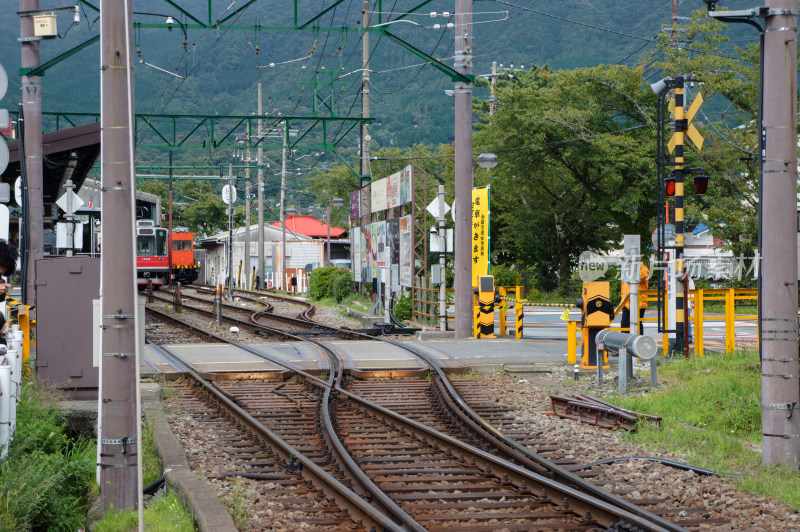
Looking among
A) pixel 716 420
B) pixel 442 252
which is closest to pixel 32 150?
pixel 442 252

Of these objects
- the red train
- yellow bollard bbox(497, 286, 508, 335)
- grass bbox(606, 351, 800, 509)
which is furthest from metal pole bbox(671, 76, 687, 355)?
the red train

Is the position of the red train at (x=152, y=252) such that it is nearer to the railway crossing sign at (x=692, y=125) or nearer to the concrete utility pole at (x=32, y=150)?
the concrete utility pole at (x=32, y=150)

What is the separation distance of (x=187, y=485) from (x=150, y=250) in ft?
132

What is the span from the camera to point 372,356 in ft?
53.8

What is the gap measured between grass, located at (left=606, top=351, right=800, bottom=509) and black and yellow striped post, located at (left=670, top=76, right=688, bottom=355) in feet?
7.45

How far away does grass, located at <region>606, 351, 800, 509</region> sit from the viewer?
7629mm

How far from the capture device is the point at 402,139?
128 metres

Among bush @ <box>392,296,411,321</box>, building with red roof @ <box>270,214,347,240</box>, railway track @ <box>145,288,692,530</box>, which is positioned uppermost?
building with red roof @ <box>270,214,347,240</box>

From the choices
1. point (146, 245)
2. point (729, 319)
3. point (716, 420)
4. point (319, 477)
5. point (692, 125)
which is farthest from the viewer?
point (146, 245)

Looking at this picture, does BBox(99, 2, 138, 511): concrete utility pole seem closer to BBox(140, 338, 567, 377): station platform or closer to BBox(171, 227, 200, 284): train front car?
BBox(140, 338, 567, 377): station platform

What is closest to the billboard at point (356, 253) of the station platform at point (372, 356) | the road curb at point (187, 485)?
the station platform at point (372, 356)

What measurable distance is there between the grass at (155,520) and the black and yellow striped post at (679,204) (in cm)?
1076

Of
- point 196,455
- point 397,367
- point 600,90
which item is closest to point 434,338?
point 397,367

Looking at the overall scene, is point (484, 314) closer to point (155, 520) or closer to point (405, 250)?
point (405, 250)
